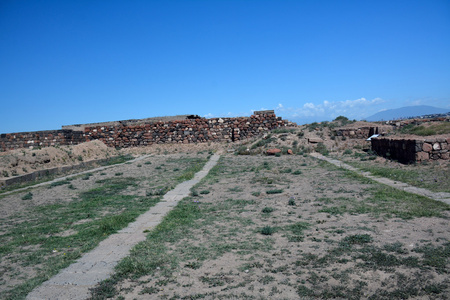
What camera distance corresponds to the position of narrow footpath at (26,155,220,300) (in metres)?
3.66

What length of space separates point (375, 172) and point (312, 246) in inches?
270

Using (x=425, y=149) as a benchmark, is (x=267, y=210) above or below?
below

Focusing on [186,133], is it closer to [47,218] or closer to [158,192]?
[158,192]

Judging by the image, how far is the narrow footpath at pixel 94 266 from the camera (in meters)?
3.66

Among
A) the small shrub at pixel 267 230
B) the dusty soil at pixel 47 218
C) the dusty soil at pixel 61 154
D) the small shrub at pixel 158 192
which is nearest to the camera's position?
the dusty soil at pixel 47 218

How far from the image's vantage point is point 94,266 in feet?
14.1

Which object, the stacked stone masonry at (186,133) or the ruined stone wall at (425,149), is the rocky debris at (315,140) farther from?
the ruined stone wall at (425,149)

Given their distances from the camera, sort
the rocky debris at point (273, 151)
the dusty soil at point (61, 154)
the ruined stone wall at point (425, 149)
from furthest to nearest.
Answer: the rocky debris at point (273, 151) < the dusty soil at point (61, 154) < the ruined stone wall at point (425, 149)

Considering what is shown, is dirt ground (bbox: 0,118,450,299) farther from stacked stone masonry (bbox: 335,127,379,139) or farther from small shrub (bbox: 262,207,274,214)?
stacked stone masonry (bbox: 335,127,379,139)

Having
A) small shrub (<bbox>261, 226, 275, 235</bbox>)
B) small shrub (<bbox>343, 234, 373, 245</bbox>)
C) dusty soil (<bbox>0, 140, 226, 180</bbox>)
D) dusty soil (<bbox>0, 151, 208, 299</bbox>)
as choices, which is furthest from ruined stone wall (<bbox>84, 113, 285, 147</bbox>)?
small shrub (<bbox>343, 234, 373, 245</bbox>)

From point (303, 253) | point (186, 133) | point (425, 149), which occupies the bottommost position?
point (303, 253)

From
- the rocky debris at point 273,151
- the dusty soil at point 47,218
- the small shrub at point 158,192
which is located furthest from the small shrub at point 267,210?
the rocky debris at point 273,151

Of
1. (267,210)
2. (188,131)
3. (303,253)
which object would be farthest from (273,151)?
(303,253)

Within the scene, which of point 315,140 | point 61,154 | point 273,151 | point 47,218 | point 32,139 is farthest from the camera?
point 32,139
